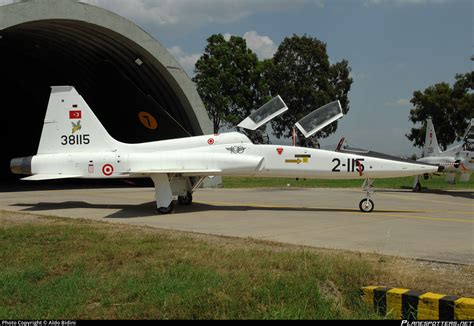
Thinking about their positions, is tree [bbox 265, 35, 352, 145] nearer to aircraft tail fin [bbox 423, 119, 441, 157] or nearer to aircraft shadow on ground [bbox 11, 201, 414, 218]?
aircraft tail fin [bbox 423, 119, 441, 157]

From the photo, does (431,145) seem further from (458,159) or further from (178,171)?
(178,171)

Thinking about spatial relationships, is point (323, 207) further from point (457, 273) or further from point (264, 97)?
point (264, 97)

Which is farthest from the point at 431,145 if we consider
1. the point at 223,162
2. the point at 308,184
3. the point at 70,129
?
the point at 70,129

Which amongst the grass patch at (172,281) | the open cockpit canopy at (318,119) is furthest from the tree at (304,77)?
the grass patch at (172,281)

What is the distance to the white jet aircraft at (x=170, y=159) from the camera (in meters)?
12.9

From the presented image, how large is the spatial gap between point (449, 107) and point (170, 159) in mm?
45253

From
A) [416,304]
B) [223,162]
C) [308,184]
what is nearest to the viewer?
[416,304]

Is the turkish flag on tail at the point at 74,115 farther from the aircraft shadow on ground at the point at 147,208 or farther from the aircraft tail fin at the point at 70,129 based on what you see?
the aircraft shadow on ground at the point at 147,208

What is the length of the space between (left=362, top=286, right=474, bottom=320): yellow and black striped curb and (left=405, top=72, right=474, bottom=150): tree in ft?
161

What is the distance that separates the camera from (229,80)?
48.4m

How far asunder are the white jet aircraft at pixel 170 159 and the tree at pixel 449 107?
4087 cm

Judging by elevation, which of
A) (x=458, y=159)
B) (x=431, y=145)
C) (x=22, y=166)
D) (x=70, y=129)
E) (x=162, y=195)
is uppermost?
(x=431, y=145)

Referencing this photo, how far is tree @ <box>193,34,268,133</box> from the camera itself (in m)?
47.7

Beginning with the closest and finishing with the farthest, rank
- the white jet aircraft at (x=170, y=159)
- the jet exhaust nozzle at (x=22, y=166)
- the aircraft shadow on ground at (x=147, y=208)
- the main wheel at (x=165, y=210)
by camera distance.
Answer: the main wheel at (x=165, y=210), the white jet aircraft at (x=170, y=159), the aircraft shadow on ground at (x=147, y=208), the jet exhaust nozzle at (x=22, y=166)
